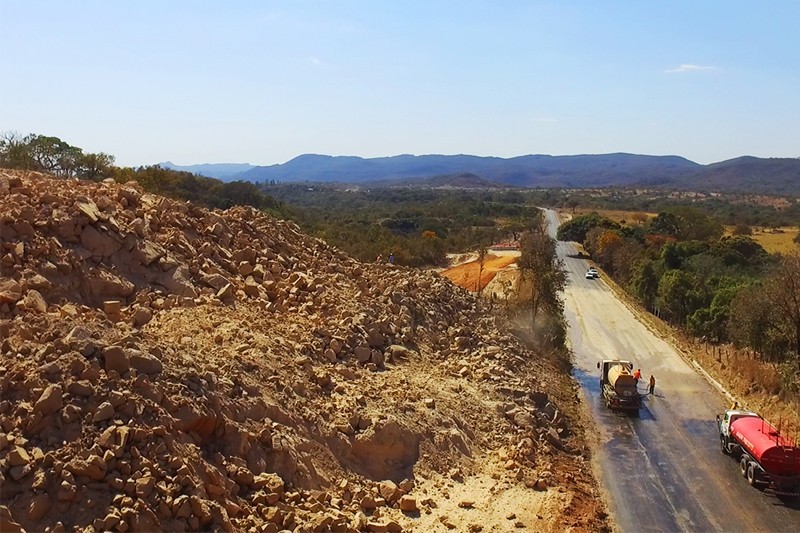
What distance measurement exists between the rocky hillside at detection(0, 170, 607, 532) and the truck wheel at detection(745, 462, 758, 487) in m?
3.64

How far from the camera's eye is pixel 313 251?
23.0m

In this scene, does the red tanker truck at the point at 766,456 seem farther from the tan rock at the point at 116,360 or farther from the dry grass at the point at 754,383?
the tan rock at the point at 116,360

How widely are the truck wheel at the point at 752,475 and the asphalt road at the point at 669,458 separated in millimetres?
128

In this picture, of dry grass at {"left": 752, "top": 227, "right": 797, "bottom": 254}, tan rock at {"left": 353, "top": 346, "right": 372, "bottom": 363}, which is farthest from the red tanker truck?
dry grass at {"left": 752, "top": 227, "right": 797, "bottom": 254}

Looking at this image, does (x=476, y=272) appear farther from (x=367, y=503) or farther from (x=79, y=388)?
(x=79, y=388)

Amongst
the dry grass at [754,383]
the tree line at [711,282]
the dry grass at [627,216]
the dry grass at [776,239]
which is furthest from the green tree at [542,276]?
the dry grass at [627,216]

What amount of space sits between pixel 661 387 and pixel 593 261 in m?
36.1

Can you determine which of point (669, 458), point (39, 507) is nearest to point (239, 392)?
point (39, 507)

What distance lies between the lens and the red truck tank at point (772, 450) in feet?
48.4

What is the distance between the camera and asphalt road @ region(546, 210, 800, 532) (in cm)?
1405

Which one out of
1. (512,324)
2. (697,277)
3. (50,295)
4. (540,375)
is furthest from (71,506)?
Answer: (697,277)

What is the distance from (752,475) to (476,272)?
90.4ft

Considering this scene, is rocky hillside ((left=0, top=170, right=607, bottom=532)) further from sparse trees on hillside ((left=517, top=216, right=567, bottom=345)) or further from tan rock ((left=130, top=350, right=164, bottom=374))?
sparse trees on hillside ((left=517, top=216, right=567, bottom=345))

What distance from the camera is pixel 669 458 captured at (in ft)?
57.1
